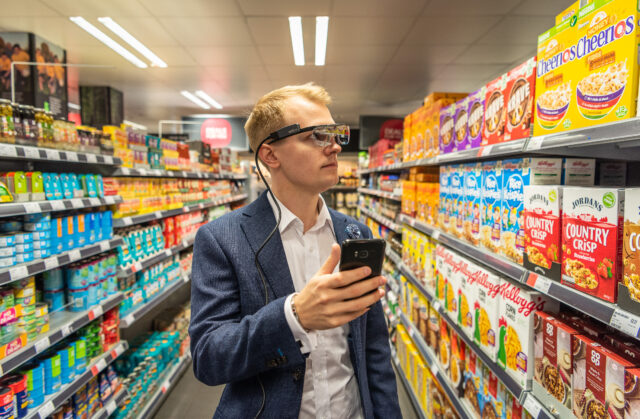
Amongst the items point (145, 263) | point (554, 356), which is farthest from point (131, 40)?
point (554, 356)

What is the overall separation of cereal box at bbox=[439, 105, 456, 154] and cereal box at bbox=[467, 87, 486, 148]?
0.24 meters

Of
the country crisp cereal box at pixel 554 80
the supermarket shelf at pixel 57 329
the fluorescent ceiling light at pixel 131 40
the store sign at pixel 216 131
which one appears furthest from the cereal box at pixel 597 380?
the store sign at pixel 216 131

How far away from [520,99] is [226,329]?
1.47 metres

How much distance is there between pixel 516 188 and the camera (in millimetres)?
1612

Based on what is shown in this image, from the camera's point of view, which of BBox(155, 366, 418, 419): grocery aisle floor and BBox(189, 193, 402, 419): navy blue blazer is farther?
BBox(155, 366, 418, 419): grocery aisle floor

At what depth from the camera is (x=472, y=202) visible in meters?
2.07

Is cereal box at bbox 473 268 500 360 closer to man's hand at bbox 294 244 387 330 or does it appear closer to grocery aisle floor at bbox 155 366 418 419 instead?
man's hand at bbox 294 244 387 330

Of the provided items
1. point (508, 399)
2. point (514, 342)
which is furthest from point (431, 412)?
point (514, 342)

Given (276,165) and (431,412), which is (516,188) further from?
(431,412)

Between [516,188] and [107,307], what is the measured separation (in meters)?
2.74

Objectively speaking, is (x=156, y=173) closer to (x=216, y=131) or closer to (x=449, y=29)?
(x=449, y=29)

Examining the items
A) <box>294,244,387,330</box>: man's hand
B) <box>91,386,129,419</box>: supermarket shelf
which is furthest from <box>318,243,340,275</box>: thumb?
<box>91,386,129,419</box>: supermarket shelf

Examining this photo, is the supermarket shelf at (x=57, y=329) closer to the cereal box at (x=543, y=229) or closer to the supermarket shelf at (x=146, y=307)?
the supermarket shelf at (x=146, y=307)

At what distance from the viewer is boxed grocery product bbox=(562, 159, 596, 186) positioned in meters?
1.45
